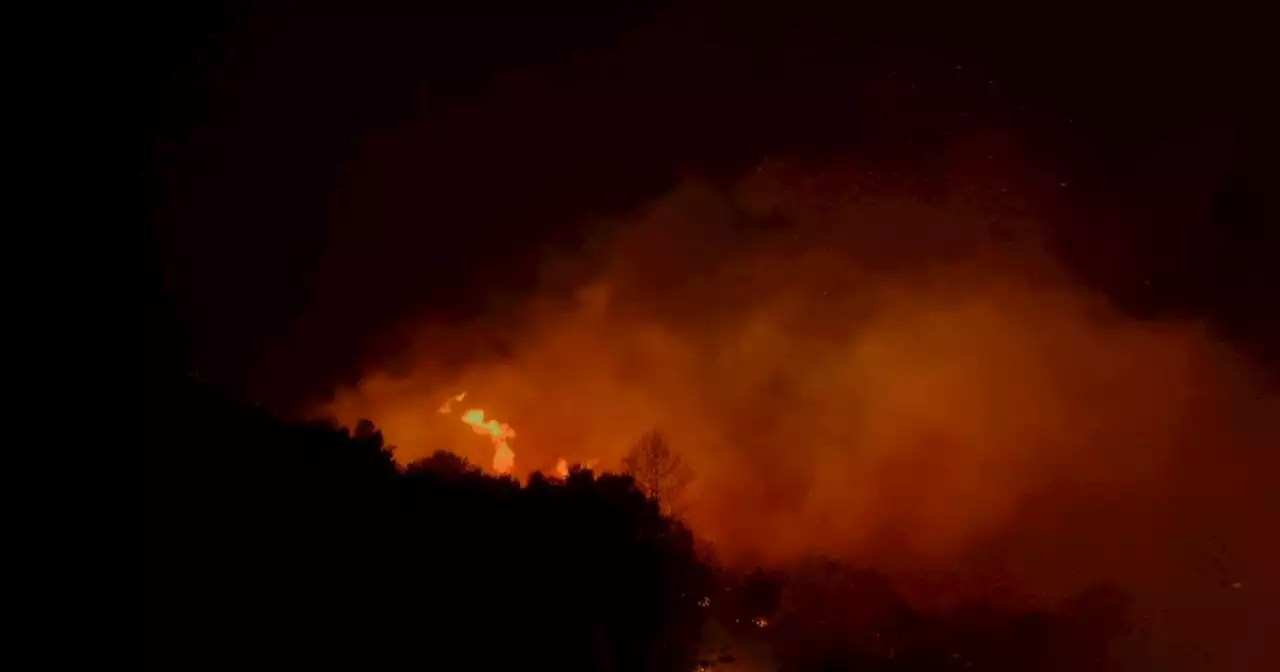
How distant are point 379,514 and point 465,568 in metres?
1.60

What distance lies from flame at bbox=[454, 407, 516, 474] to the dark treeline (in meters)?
2.30

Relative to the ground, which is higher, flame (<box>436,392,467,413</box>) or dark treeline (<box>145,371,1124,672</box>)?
flame (<box>436,392,467,413</box>)

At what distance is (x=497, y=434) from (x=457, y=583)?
10.2 metres

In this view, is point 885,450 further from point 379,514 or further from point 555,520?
point 379,514

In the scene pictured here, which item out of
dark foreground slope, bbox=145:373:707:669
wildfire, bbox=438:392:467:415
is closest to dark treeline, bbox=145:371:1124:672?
dark foreground slope, bbox=145:373:707:669

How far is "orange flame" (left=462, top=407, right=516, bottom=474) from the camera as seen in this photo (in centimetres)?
2634

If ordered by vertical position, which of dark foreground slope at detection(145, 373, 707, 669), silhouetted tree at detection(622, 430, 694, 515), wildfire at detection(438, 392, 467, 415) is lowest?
dark foreground slope at detection(145, 373, 707, 669)

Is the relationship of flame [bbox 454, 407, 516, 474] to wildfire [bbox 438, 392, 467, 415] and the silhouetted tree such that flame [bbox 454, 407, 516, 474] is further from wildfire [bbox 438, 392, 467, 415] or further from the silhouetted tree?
the silhouetted tree

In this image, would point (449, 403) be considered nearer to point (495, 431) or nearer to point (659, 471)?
point (495, 431)

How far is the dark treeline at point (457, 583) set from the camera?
1296 cm

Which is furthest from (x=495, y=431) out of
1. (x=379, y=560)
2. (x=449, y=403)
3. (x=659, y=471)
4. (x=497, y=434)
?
(x=379, y=560)

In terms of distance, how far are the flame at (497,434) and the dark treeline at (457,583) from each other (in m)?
2.30

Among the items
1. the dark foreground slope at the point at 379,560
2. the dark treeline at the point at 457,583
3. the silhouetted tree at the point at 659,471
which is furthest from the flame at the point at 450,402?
the silhouetted tree at the point at 659,471

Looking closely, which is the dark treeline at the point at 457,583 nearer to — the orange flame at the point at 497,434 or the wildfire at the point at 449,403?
the orange flame at the point at 497,434
